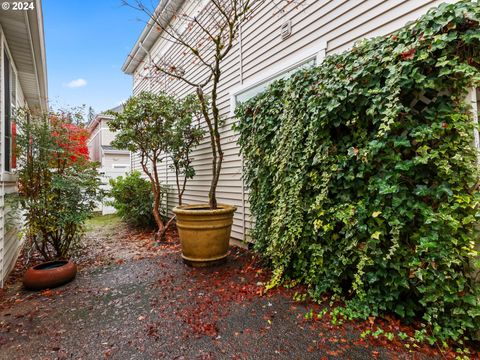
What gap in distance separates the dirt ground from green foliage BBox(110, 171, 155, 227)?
109 inches

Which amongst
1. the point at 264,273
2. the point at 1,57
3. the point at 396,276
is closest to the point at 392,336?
the point at 396,276

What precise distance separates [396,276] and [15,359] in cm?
287

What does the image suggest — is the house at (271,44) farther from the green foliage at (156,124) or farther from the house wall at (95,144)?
the house wall at (95,144)

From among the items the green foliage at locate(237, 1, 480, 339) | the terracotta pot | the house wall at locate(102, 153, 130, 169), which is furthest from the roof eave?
the house wall at locate(102, 153, 130, 169)

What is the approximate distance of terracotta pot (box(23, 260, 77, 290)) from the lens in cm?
292

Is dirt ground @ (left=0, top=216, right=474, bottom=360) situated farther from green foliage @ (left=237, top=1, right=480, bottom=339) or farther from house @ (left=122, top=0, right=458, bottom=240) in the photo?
house @ (left=122, top=0, right=458, bottom=240)

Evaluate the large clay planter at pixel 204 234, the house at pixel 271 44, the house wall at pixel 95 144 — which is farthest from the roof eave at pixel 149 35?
the house wall at pixel 95 144

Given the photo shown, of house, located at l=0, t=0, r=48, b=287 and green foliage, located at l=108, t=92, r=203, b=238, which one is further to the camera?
green foliage, located at l=108, t=92, r=203, b=238

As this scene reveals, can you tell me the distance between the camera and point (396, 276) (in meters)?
1.95

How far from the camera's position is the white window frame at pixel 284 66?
3.14 m

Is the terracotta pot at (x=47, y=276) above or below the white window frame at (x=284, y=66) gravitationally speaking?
below

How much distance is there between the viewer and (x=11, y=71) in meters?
4.10

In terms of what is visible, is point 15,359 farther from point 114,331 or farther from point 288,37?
point 288,37

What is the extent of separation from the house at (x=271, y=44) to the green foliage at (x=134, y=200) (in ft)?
3.24
